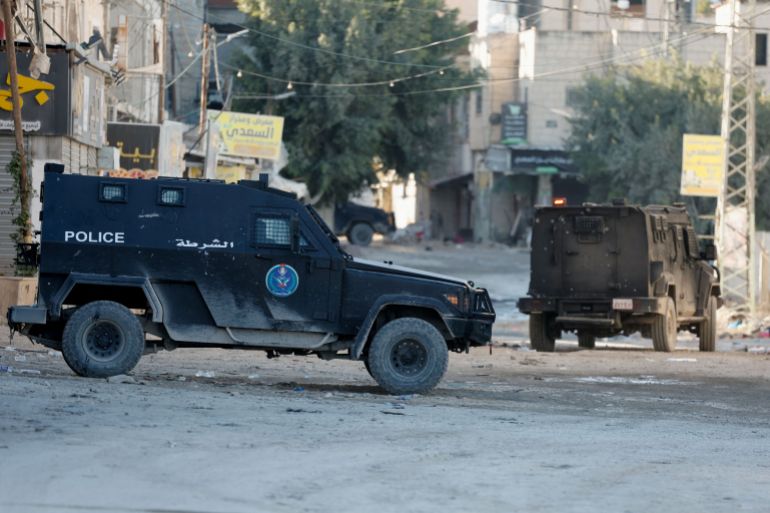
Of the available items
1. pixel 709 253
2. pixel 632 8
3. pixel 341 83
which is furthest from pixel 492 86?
pixel 709 253

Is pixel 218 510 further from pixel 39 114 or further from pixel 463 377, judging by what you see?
pixel 39 114

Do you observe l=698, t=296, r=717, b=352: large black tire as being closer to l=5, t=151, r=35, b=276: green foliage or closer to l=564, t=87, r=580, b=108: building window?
l=5, t=151, r=35, b=276: green foliage

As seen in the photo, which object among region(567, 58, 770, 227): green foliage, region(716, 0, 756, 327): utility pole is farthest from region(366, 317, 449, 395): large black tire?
region(567, 58, 770, 227): green foliage

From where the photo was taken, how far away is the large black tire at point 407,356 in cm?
1537

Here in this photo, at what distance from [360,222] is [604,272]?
3707cm

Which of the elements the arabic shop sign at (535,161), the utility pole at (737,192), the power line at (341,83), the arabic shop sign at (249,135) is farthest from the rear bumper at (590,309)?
the arabic shop sign at (535,161)

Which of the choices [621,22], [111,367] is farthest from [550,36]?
[111,367]

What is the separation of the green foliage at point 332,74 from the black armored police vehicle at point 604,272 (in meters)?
31.5

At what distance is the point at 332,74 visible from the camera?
5716cm

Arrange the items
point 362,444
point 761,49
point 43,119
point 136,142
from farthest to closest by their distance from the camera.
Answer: point 761,49, point 136,142, point 43,119, point 362,444

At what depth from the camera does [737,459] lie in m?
11.5

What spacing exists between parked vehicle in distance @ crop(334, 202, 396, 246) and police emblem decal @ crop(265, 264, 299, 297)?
46.0m

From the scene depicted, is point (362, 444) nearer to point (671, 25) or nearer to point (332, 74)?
point (332, 74)

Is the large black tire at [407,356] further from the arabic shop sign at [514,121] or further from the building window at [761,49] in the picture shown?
the building window at [761,49]
